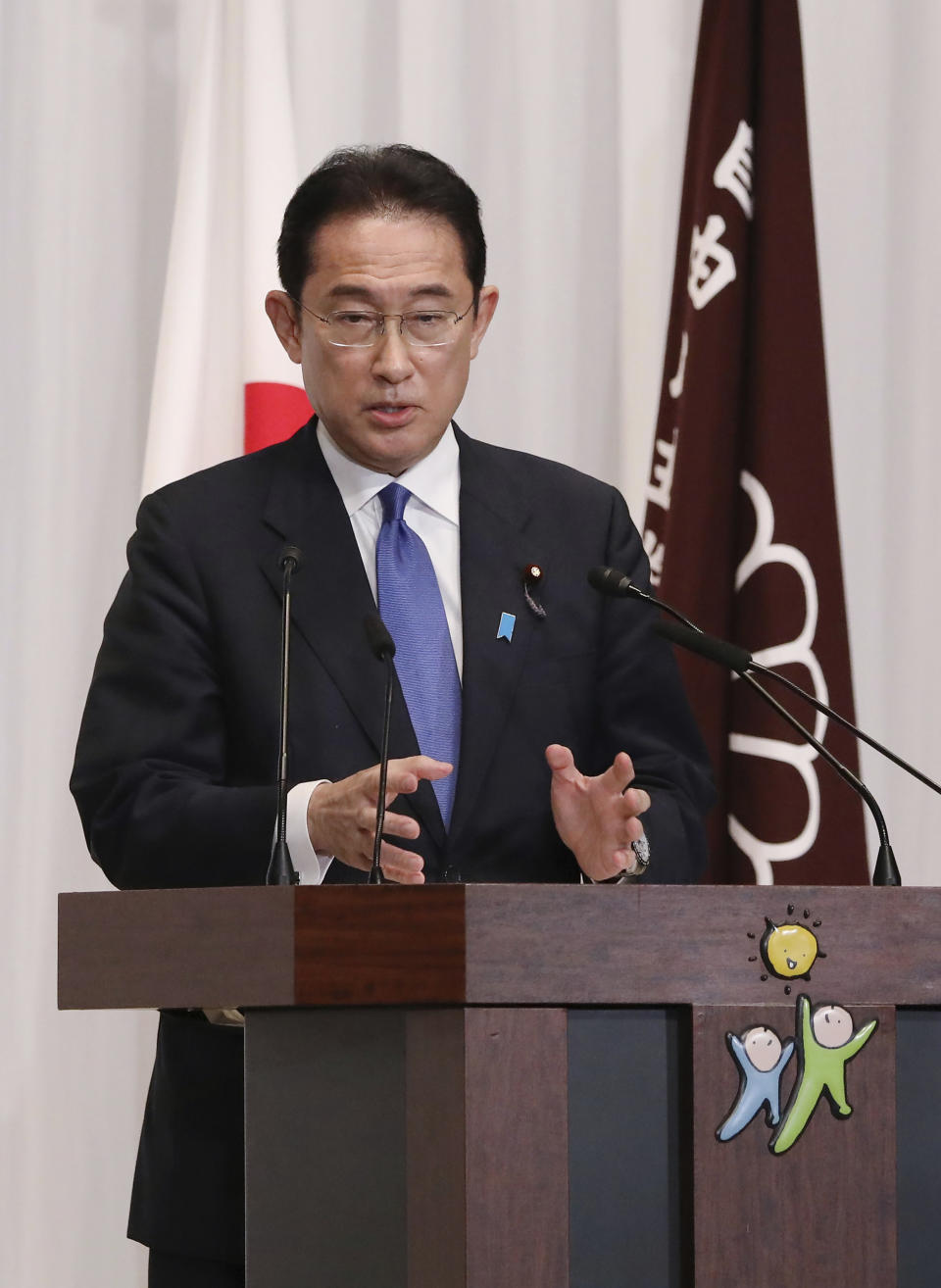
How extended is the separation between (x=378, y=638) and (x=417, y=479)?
0.62 meters

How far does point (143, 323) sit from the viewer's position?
3.56 m

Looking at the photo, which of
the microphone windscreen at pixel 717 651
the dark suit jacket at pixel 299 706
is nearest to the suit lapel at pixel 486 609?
the dark suit jacket at pixel 299 706

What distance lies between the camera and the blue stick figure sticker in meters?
2.07

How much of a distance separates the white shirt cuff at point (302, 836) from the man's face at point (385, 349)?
2.06 ft

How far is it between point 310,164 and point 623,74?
677 mm

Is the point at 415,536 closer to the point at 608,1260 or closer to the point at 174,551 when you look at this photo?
the point at 174,551

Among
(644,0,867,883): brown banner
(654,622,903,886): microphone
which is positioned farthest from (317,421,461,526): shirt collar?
(644,0,867,883): brown banner

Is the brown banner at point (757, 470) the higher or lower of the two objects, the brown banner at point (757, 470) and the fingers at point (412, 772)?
the higher

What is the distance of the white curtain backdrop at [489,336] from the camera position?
3438mm

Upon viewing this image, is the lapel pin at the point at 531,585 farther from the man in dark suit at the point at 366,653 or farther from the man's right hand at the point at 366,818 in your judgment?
the man's right hand at the point at 366,818

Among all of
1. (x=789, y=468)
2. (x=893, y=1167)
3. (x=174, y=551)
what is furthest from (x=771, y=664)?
(x=893, y=1167)

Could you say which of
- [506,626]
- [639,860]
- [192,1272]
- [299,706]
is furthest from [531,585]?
[192,1272]

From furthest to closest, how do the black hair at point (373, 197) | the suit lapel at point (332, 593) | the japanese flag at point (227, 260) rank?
the japanese flag at point (227, 260) → the black hair at point (373, 197) → the suit lapel at point (332, 593)

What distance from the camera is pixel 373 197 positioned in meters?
2.22
